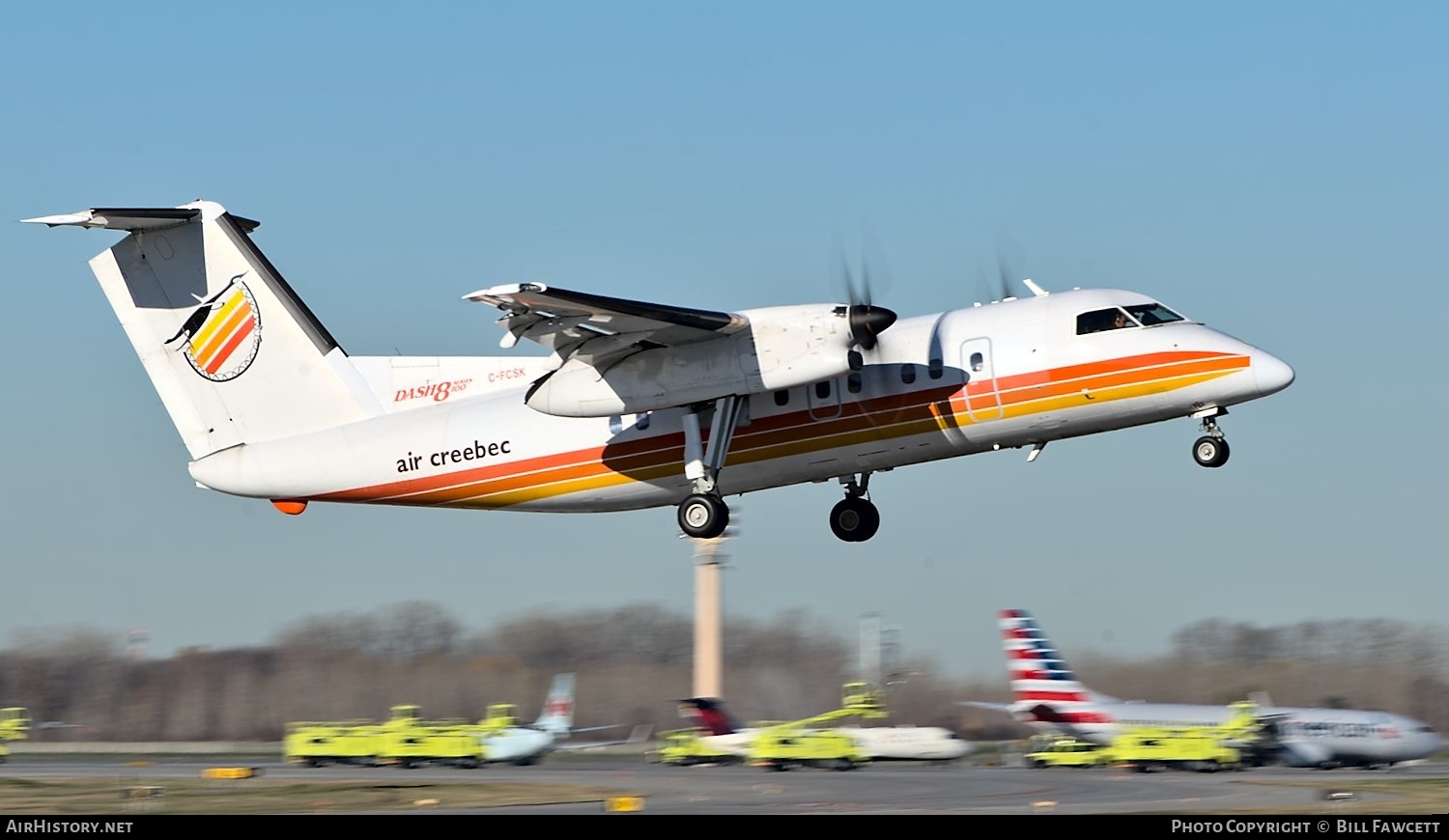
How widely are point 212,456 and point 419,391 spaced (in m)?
2.87

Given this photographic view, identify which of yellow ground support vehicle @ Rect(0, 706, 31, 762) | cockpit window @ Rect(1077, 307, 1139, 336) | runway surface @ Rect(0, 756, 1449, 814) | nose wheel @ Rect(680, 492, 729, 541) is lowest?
runway surface @ Rect(0, 756, 1449, 814)

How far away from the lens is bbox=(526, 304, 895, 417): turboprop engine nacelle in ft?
57.8

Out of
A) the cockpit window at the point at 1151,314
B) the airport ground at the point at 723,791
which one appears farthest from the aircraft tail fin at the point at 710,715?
the cockpit window at the point at 1151,314

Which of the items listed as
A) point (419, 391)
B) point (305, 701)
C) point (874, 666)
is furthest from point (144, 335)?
point (874, 666)

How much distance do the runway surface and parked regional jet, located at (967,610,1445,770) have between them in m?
0.38

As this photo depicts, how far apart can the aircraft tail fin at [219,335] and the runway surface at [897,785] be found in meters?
5.48

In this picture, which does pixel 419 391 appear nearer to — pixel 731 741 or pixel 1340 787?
pixel 731 741

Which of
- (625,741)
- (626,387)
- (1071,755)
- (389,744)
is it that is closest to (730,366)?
(626,387)

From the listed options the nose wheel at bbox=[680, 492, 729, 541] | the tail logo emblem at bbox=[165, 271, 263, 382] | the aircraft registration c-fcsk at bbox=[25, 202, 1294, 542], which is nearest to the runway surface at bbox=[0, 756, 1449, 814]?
the nose wheel at bbox=[680, 492, 729, 541]

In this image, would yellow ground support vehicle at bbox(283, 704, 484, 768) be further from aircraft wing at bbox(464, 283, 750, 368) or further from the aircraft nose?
the aircraft nose

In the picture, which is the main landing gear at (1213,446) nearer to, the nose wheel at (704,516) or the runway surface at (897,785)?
the runway surface at (897,785)

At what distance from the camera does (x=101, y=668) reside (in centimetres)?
3509

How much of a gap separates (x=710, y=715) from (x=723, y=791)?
6506 millimetres

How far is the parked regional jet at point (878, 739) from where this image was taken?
1107 inches
